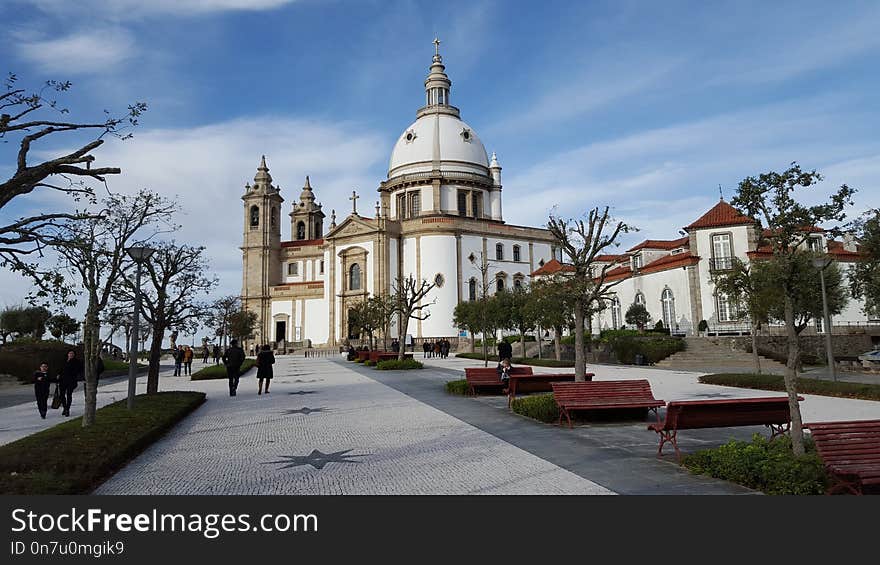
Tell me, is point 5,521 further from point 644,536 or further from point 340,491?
point 644,536

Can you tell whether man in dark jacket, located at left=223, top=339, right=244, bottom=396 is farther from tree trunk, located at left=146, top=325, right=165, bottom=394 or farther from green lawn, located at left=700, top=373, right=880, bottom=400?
green lawn, located at left=700, top=373, right=880, bottom=400

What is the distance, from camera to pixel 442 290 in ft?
214

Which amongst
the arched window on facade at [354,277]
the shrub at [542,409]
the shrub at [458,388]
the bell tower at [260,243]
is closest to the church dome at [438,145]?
the arched window on facade at [354,277]

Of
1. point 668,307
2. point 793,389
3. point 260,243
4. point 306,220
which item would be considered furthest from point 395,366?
point 306,220

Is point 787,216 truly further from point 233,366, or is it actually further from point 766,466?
point 233,366

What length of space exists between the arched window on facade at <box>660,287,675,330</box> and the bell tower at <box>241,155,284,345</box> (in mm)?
47994

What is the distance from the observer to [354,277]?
6919cm

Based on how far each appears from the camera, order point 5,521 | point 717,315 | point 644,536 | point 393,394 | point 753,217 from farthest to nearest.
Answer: point 717,315
point 393,394
point 753,217
point 5,521
point 644,536

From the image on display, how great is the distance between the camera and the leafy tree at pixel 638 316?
45188 millimetres

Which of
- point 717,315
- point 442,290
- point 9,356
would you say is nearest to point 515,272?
point 442,290

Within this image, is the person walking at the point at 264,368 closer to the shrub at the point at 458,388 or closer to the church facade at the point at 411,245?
the shrub at the point at 458,388

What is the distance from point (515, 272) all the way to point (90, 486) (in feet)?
214

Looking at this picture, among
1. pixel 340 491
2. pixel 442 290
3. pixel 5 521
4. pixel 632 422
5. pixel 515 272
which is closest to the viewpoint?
pixel 5 521

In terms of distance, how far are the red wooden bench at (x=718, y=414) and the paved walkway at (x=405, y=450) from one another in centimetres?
47
